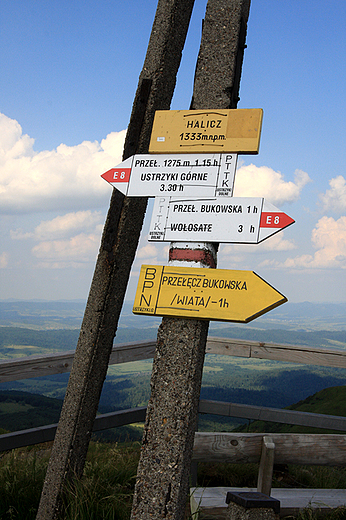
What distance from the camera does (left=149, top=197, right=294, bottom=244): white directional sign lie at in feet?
6.54

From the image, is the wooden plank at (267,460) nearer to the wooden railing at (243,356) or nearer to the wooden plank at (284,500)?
the wooden plank at (284,500)

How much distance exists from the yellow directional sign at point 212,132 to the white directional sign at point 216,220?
0.94 ft

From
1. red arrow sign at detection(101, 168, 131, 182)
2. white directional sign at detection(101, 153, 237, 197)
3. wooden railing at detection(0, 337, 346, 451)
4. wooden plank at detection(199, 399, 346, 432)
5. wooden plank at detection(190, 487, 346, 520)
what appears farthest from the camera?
wooden plank at detection(199, 399, 346, 432)

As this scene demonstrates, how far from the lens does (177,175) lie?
2164 mm

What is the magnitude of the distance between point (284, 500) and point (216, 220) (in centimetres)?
206

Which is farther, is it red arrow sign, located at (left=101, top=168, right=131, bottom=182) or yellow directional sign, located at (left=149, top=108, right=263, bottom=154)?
red arrow sign, located at (left=101, top=168, right=131, bottom=182)

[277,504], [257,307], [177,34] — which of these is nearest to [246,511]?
[277,504]

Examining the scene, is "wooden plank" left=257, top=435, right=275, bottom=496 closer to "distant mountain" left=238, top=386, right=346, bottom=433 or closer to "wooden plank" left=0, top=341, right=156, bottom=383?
"wooden plank" left=0, top=341, right=156, bottom=383

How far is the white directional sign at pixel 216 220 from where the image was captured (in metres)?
1.99

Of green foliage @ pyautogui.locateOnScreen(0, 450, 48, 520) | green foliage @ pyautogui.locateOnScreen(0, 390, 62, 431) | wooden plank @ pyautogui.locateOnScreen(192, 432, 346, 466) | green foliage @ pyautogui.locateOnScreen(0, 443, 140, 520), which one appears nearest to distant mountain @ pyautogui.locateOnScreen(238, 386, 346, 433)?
green foliage @ pyautogui.locateOnScreen(0, 390, 62, 431)

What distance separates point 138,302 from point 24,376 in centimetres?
195

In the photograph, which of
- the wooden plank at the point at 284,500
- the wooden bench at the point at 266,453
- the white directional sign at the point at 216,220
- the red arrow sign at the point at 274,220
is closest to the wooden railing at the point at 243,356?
the wooden plank at the point at 284,500

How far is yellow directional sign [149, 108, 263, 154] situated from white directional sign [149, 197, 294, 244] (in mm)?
287

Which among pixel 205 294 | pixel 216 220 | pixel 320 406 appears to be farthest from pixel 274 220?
pixel 320 406
